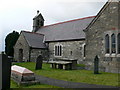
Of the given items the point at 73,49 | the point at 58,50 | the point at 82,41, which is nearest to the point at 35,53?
the point at 58,50

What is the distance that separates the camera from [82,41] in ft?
Answer: 68.1

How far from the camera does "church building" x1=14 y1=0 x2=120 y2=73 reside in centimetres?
1435

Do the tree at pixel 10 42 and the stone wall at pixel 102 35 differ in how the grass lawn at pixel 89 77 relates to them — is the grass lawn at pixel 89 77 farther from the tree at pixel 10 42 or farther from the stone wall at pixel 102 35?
the tree at pixel 10 42

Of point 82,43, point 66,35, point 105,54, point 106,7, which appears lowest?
point 105,54

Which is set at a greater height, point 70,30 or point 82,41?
point 70,30

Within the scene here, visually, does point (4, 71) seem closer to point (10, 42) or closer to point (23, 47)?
point (23, 47)

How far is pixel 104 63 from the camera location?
14758 mm

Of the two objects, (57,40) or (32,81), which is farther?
(57,40)

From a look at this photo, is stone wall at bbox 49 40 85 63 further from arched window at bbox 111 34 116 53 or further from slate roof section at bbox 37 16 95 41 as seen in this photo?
arched window at bbox 111 34 116 53

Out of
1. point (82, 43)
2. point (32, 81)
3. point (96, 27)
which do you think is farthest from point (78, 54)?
point (32, 81)

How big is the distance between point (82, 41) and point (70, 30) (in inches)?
179

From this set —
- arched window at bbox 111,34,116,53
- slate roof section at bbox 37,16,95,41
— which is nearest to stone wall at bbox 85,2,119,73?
arched window at bbox 111,34,116,53

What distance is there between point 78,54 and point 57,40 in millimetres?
5114

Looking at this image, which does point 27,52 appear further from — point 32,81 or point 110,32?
point 32,81
